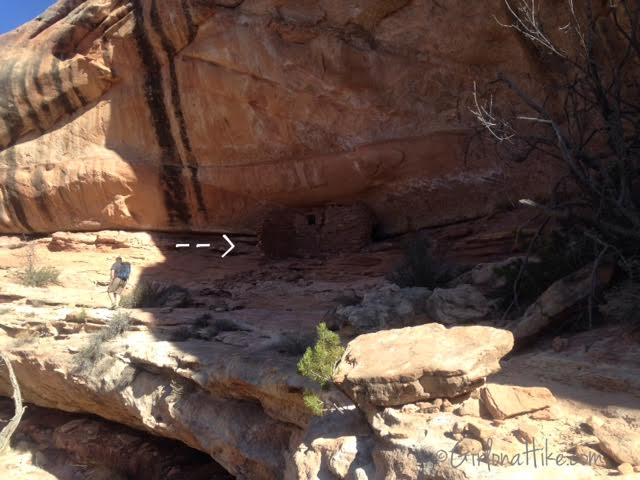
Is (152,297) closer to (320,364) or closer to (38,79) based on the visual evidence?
(320,364)

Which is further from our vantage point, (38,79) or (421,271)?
(38,79)

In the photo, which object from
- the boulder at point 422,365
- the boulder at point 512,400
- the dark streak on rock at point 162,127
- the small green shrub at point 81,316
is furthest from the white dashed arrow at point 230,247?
the boulder at point 512,400

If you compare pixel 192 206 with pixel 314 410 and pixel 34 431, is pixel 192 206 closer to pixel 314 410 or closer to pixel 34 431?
pixel 34 431

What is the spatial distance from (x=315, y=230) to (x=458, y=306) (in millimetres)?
5044

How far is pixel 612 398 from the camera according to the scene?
10.2ft

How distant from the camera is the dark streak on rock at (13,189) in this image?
1143 centimetres

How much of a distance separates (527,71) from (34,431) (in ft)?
27.4

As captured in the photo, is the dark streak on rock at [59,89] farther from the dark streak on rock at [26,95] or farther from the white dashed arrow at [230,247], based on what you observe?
the white dashed arrow at [230,247]

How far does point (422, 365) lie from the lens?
A: 3.14 meters

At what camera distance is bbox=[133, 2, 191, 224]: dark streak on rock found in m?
9.65

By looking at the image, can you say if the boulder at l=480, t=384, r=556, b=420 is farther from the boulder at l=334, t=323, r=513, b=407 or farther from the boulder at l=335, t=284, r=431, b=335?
the boulder at l=335, t=284, r=431, b=335

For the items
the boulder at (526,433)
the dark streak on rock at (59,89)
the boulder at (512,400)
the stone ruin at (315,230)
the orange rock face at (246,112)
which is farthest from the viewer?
the dark streak on rock at (59,89)

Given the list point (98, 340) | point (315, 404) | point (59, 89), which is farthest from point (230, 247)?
point (315, 404)

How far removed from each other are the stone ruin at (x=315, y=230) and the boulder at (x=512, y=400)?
6459 mm
